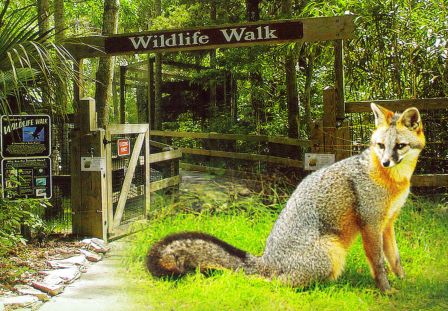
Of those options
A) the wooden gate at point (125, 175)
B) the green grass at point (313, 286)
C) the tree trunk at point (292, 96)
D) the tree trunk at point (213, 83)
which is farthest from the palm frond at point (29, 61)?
the tree trunk at point (213, 83)

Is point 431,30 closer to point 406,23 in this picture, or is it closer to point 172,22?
point 406,23

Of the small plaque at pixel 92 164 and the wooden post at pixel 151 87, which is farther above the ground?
the wooden post at pixel 151 87

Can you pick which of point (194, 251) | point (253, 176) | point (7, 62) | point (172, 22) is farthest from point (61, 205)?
point (172, 22)

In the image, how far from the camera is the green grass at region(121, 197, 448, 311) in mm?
A: 2471

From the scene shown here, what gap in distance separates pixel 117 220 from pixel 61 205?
0.79 meters

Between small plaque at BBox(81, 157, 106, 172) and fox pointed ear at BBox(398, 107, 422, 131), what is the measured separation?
11.2ft

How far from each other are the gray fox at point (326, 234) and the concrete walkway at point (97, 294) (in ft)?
0.80

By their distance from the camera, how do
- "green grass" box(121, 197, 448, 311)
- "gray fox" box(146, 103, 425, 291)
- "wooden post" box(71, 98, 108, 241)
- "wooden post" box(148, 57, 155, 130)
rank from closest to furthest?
"green grass" box(121, 197, 448, 311), "gray fox" box(146, 103, 425, 291), "wooden post" box(71, 98, 108, 241), "wooden post" box(148, 57, 155, 130)

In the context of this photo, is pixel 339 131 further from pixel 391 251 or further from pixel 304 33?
pixel 304 33

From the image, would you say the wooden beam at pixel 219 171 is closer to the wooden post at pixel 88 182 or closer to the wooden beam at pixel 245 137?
the wooden beam at pixel 245 137

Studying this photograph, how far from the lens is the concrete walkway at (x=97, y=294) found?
8.88ft

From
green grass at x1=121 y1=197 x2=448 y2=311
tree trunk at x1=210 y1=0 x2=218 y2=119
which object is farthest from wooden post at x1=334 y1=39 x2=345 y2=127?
tree trunk at x1=210 y1=0 x2=218 y2=119

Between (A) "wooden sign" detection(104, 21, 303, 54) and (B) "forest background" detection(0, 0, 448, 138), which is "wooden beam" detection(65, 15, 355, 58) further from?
(B) "forest background" detection(0, 0, 448, 138)

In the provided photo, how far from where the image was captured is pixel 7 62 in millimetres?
4121
